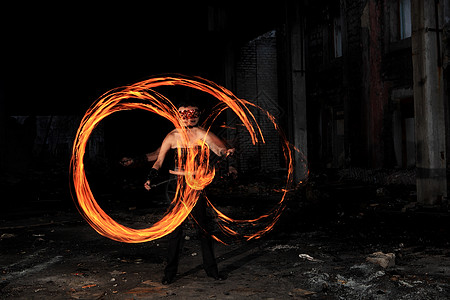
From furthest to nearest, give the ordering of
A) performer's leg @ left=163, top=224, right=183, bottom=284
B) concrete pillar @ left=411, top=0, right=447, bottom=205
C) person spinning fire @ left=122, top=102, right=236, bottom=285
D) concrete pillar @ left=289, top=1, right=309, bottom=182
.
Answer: concrete pillar @ left=289, top=1, right=309, bottom=182 → concrete pillar @ left=411, top=0, right=447, bottom=205 → person spinning fire @ left=122, top=102, right=236, bottom=285 → performer's leg @ left=163, top=224, right=183, bottom=284

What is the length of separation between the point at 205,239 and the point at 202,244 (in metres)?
0.09

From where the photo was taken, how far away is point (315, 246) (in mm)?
7125

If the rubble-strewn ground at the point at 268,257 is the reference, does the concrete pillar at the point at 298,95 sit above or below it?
above

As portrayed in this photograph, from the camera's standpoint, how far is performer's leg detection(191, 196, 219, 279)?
5.61 metres

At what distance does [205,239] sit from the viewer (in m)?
5.73

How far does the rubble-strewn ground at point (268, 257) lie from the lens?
5098mm

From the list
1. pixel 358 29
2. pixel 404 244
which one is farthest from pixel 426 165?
pixel 358 29

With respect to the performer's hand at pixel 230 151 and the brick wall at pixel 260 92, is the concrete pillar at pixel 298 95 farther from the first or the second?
the performer's hand at pixel 230 151

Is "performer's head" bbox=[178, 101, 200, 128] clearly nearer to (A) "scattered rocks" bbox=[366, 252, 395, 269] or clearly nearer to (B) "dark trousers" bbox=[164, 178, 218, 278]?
(B) "dark trousers" bbox=[164, 178, 218, 278]

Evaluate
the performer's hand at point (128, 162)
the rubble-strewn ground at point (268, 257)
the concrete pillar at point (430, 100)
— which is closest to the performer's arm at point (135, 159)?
the performer's hand at point (128, 162)

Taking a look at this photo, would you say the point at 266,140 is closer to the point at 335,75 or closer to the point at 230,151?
the point at 335,75

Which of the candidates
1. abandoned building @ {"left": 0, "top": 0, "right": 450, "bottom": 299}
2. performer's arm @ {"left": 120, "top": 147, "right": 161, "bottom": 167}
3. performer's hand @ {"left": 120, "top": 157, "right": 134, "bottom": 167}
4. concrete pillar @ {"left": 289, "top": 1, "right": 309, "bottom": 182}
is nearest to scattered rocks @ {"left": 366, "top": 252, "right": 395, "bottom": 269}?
abandoned building @ {"left": 0, "top": 0, "right": 450, "bottom": 299}

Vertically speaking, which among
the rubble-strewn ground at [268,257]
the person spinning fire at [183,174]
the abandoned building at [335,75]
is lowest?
the rubble-strewn ground at [268,257]

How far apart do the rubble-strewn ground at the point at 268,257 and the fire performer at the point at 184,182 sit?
18 cm
